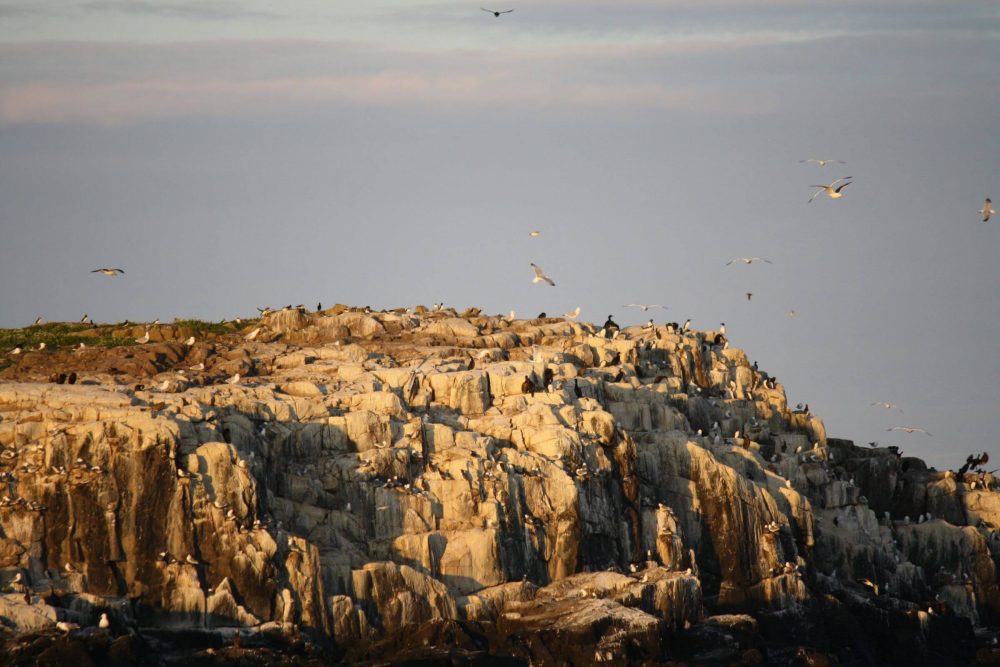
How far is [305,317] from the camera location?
123m

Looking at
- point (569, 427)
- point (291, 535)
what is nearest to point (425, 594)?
point (291, 535)

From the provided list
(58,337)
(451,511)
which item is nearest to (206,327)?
(58,337)

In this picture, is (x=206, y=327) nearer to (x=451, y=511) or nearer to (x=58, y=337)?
(x=58, y=337)

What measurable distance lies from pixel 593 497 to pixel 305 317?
887 inches

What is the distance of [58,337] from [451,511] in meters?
30.0

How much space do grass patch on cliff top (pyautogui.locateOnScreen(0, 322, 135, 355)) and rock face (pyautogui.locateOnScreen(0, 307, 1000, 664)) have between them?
338 centimetres

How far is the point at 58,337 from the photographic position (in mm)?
→ 124500

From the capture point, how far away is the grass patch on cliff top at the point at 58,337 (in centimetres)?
12088

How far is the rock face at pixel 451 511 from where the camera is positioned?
313 feet

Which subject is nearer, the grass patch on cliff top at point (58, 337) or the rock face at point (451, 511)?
the rock face at point (451, 511)

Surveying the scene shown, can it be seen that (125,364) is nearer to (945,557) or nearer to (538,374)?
(538,374)

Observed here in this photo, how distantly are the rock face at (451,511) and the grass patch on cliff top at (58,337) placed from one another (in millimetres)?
3379

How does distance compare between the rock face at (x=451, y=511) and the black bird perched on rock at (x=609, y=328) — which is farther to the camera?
the black bird perched on rock at (x=609, y=328)

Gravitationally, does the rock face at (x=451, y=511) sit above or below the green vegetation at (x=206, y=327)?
below
